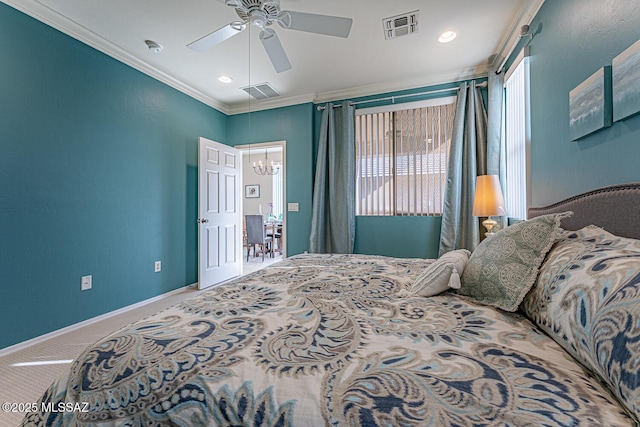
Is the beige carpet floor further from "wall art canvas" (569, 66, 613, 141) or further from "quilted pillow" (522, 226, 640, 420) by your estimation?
"wall art canvas" (569, 66, 613, 141)

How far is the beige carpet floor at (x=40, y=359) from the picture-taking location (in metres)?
1.56

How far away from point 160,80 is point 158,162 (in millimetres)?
992

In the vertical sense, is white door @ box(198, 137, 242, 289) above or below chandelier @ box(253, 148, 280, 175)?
below

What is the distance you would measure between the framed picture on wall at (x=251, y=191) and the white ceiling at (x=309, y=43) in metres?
4.29

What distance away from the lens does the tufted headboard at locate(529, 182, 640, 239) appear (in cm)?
105

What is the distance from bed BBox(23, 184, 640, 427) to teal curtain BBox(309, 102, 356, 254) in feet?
8.38

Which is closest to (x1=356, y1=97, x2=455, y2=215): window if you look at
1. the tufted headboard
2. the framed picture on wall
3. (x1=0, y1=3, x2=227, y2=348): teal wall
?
the tufted headboard

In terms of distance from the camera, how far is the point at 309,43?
8.69 feet

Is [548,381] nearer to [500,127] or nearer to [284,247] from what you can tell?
[500,127]

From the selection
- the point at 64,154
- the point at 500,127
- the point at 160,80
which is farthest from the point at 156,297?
the point at 500,127

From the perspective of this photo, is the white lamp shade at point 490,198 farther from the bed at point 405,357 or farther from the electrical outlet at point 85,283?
the electrical outlet at point 85,283

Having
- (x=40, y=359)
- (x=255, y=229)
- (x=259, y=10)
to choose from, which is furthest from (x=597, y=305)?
(x=255, y=229)

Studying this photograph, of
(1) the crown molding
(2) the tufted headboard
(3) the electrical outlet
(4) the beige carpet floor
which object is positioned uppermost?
(1) the crown molding

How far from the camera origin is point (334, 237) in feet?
12.1
